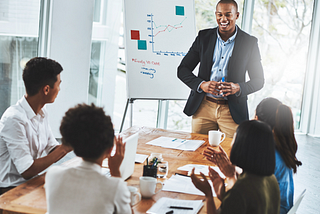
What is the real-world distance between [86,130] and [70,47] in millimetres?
3234

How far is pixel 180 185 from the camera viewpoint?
1.35m

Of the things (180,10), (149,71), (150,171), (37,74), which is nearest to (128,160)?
(150,171)

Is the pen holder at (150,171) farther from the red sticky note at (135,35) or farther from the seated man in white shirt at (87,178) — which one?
the red sticky note at (135,35)

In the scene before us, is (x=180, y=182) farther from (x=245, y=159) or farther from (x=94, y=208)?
(x=94, y=208)

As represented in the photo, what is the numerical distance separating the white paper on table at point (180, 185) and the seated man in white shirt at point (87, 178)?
0.36 metres

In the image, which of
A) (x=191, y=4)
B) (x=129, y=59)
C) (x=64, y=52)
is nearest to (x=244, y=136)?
(x=129, y=59)

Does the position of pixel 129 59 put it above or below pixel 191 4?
below

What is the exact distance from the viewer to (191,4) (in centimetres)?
368

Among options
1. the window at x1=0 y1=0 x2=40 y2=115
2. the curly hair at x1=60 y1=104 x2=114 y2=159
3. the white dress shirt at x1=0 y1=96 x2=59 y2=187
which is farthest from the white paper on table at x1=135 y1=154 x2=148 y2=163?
the window at x1=0 y1=0 x2=40 y2=115

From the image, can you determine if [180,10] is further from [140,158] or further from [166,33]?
[140,158]

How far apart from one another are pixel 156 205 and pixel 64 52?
325 cm

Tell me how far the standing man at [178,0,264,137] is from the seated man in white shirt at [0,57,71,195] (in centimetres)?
127

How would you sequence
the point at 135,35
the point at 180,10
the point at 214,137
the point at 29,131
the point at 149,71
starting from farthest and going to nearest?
1. the point at 180,10
2. the point at 149,71
3. the point at 135,35
4. the point at 214,137
5. the point at 29,131

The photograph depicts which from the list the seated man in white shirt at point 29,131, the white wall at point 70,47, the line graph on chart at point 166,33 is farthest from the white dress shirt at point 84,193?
the white wall at point 70,47
